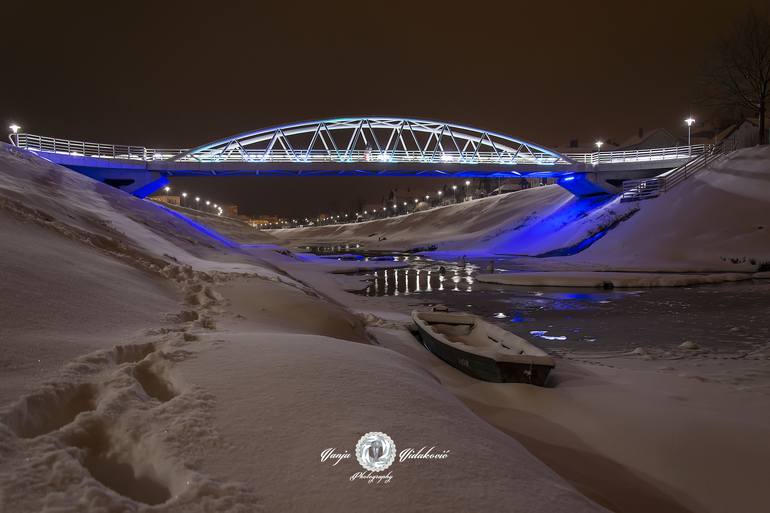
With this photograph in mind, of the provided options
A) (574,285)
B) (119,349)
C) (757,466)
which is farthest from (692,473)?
(574,285)

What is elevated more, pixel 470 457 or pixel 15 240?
pixel 15 240

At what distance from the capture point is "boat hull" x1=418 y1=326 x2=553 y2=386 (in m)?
7.49

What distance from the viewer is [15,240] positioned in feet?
25.9

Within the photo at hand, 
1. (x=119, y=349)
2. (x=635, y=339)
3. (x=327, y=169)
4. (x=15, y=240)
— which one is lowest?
(x=635, y=339)

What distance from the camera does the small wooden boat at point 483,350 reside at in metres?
7.52

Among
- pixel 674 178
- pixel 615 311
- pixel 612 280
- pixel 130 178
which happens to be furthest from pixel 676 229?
pixel 130 178

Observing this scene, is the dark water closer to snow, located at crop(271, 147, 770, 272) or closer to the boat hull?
the boat hull

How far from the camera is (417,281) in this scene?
2759 centimetres

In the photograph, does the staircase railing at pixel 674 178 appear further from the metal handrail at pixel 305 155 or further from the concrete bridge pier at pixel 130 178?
the concrete bridge pier at pixel 130 178

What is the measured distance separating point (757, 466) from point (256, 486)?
5.49 meters

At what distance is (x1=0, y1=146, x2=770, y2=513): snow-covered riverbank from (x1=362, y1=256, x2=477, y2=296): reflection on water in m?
13.8

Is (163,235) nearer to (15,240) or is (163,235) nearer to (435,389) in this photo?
(15,240)

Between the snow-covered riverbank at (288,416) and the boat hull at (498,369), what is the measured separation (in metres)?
0.25

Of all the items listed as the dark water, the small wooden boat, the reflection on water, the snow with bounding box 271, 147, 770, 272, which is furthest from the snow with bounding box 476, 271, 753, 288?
the small wooden boat
